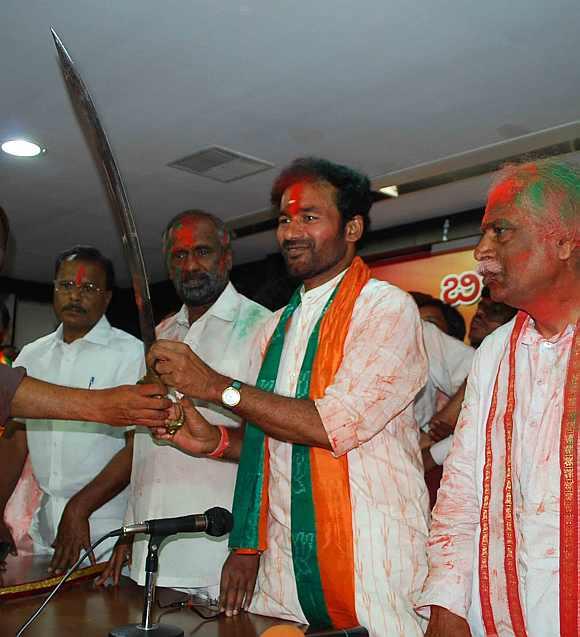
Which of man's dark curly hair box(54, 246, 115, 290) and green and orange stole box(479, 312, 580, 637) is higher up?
man's dark curly hair box(54, 246, 115, 290)

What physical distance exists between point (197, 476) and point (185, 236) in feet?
3.17

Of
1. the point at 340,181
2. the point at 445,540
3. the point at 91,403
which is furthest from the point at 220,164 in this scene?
the point at 445,540

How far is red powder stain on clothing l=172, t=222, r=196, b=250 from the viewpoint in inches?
132

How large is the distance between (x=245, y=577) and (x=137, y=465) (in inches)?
36.9

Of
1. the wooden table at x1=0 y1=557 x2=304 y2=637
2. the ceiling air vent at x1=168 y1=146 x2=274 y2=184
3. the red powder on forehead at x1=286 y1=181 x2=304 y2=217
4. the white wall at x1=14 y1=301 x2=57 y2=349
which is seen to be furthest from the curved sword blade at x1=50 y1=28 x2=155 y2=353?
the white wall at x1=14 y1=301 x2=57 y2=349

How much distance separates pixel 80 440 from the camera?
3668 millimetres

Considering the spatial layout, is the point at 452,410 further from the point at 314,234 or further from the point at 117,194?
the point at 117,194

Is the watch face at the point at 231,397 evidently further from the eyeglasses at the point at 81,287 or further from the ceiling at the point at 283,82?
the ceiling at the point at 283,82

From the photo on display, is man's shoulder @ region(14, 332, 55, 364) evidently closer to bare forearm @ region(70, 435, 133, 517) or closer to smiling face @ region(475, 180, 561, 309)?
bare forearm @ region(70, 435, 133, 517)

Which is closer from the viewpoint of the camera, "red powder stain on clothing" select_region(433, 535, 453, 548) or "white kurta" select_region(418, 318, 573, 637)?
"white kurta" select_region(418, 318, 573, 637)

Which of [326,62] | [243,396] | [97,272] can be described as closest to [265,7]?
[326,62]

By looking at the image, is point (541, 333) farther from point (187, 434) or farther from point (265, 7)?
point (265, 7)

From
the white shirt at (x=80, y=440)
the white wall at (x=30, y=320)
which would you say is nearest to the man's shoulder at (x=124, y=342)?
the white shirt at (x=80, y=440)

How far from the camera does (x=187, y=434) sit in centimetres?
255
